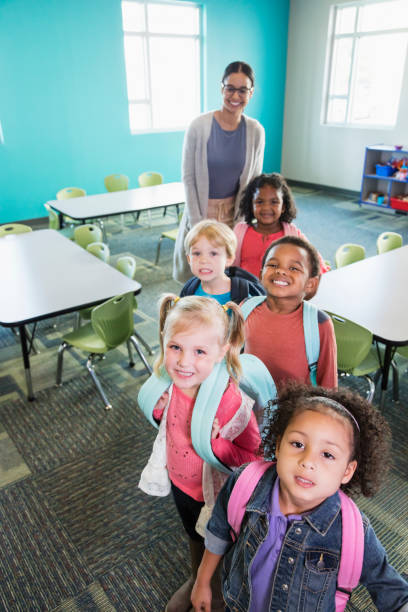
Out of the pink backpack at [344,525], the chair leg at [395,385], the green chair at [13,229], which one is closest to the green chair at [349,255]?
the chair leg at [395,385]

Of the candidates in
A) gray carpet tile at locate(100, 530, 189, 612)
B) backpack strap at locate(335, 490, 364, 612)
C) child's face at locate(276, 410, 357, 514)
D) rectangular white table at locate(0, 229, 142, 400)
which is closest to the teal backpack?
child's face at locate(276, 410, 357, 514)

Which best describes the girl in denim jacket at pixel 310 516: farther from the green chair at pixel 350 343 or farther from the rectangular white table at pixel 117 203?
the rectangular white table at pixel 117 203

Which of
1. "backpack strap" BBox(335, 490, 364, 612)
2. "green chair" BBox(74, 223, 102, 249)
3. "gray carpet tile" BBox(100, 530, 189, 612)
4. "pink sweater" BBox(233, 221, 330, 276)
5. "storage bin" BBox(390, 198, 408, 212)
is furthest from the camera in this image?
"storage bin" BBox(390, 198, 408, 212)

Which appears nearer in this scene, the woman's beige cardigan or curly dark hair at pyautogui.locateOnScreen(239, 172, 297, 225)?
curly dark hair at pyautogui.locateOnScreen(239, 172, 297, 225)

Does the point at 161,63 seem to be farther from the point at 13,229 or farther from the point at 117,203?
the point at 13,229

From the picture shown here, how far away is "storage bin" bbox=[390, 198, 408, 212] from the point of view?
6791mm

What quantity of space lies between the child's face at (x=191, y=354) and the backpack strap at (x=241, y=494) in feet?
0.99

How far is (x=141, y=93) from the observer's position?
7414 mm

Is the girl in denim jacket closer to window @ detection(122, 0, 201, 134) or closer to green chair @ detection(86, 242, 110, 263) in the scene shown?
green chair @ detection(86, 242, 110, 263)

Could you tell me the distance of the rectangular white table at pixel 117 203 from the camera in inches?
175

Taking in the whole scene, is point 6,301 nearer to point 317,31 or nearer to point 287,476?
point 287,476

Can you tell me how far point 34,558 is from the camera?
189 cm

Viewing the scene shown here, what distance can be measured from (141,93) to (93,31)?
1.24 metres

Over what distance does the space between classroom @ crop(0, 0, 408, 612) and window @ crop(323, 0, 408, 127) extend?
0.03m
